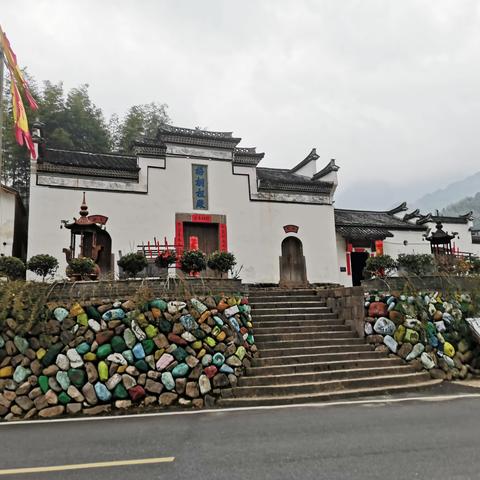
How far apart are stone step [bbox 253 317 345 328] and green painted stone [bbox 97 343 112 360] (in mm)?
3282

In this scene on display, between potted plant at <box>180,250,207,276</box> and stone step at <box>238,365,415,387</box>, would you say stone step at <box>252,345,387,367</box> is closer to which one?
stone step at <box>238,365,415,387</box>

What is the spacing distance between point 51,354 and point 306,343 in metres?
4.82

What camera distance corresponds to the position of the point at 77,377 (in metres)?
6.84

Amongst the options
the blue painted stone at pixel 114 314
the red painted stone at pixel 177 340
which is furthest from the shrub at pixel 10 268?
the red painted stone at pixel 177 340

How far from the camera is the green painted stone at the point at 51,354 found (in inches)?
273

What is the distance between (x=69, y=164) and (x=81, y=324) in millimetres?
7475

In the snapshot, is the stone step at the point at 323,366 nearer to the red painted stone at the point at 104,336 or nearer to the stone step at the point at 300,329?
the stone step at the point at 300,329

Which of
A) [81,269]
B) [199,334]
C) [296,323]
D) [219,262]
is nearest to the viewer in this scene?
[199,334]

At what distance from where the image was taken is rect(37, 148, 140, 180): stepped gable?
42.8 ft

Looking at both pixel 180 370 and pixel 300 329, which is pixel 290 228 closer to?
pixel 300 329

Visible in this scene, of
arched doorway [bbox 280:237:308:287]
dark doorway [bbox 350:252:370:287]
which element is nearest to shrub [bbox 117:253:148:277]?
arched doorway [bbox 280:237:308:287]

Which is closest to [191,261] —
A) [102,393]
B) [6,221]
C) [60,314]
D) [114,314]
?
[114,314]

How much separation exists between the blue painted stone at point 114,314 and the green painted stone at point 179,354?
1101 millimetres

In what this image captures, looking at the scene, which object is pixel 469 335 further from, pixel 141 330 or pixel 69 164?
pixel 69 164
